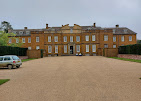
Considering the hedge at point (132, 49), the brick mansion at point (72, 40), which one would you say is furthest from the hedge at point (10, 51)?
the hedge at point (132, 49)

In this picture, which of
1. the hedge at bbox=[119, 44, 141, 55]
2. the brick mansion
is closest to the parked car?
the hedge at bbox=[119, 44, 141, 55]

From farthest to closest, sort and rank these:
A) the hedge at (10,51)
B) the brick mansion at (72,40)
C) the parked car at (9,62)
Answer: the brick mansion at (72,40) → the hedge at (10,51) → the parked car at (9,62)

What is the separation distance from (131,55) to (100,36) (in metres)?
21.0

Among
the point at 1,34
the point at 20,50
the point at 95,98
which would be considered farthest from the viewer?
the point at 1,34

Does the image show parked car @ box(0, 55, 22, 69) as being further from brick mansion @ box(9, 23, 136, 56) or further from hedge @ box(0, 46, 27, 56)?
brick mansion @ box(9, 23, 136, 56)

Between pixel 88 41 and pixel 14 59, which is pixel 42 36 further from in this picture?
pixel 14 59

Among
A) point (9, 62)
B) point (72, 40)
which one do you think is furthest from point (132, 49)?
point (72, 40)

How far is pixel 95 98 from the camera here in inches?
222

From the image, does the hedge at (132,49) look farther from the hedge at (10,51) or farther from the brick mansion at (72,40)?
the hedge at (10,51)

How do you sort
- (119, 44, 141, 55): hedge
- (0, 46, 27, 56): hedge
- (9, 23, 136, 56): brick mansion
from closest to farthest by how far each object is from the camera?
(0, 46, 27, 56): hedge → (119, 44, 141, 55): hedge → (9, 23, 136, 56): brick mansion

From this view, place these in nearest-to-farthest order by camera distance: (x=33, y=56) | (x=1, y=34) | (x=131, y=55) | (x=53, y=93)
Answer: (x=53, y=93) < (x=131, y=55) < (x=33, y=56) < (x=1, y=34)

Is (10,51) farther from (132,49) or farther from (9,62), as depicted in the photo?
(132,49)

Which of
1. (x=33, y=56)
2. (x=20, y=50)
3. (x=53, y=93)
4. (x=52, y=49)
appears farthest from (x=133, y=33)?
(x=53, y=93)

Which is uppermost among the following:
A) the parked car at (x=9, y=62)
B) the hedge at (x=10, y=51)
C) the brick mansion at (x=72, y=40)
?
the brick mansion at (x=72, y=40)
